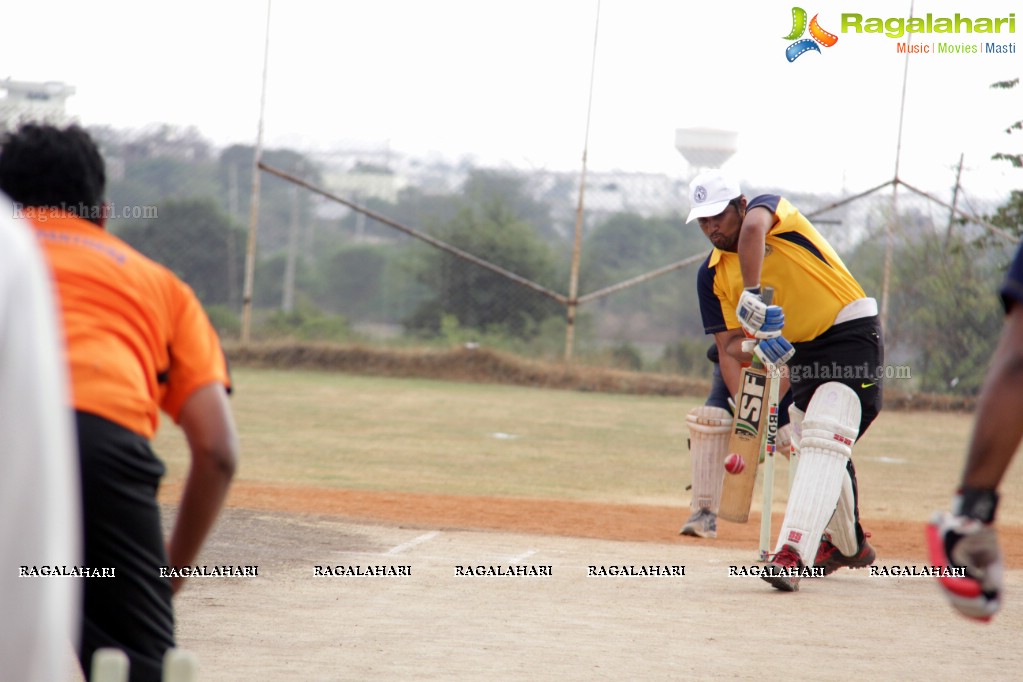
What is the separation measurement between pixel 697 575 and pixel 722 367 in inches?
52.3

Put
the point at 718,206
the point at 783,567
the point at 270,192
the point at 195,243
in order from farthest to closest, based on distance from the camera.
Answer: the point at 195,243 → the point at 270,192 → the point at 718,206 → the point at 783,567

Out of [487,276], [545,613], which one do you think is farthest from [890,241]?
[545,613]

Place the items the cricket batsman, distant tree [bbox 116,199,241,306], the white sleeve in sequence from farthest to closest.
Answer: distant tree [bbox 116,199,241,306] < the cricket batsman < the white sleeve

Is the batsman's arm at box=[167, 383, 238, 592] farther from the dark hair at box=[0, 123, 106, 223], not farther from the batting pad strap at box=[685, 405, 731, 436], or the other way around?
the batting pad strap at box=[685, 405, 731, 436]

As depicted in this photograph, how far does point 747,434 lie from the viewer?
7414 mm

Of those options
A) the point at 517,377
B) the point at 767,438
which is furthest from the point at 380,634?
the point at 517,377

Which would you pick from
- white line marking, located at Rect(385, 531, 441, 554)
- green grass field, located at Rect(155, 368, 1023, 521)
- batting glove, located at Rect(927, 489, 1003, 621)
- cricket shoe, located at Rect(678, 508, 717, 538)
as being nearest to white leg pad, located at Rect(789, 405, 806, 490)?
cricket shoe, located at Rect(678, 508, 717, 538)

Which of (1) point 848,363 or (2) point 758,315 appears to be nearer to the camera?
(2) point 758,315

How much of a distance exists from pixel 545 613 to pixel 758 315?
1.88 metres

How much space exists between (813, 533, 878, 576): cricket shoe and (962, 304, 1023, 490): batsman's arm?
4414 millimetres

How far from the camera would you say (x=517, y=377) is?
20.0m

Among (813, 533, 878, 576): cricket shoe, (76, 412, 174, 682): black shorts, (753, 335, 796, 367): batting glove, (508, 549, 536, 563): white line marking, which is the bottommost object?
(508, 549, 536, 563): white line marking

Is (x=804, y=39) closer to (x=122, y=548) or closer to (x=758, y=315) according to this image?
(x=758, y=315)

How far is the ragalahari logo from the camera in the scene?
19.5 metres
